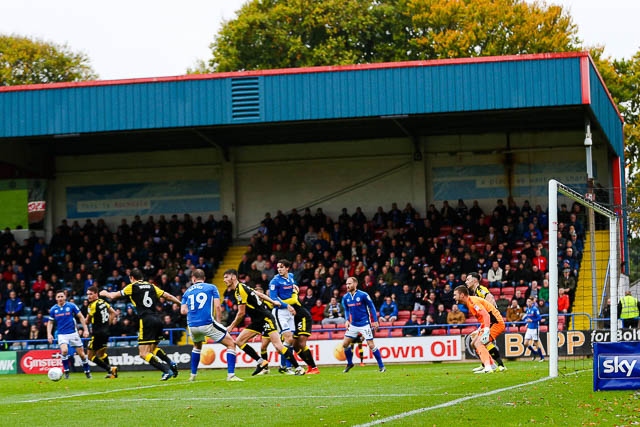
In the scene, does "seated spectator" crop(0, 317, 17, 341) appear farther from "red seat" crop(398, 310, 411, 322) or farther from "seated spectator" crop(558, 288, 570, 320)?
"seated spectator" crop(558, 288, 570, 320)

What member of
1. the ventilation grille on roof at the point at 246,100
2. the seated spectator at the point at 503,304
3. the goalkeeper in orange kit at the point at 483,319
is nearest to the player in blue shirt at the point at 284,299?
the goalkeeper in orange kit at the point at 483,319

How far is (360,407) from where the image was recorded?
1315 centimetres

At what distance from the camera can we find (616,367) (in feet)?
47.6

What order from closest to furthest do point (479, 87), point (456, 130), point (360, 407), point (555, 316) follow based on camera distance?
point (360, 407) < point (555, 316) < point (479, 87) < point (456, 130)

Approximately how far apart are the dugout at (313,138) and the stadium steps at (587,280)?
184cm

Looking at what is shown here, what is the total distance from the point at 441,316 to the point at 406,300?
1.49 metres

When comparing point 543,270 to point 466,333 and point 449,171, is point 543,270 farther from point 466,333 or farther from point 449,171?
point 449,171

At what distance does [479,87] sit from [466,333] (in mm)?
7281

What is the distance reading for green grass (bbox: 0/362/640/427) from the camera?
11.6 m

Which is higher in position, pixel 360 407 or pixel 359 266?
pixel 359 266

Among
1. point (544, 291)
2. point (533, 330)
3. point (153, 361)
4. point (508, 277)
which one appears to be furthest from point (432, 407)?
point (508, 277)

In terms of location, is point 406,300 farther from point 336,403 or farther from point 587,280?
point 336,403

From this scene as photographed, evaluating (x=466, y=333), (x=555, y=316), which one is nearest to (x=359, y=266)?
(x=466, y=333)

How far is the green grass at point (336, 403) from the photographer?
456 inches
